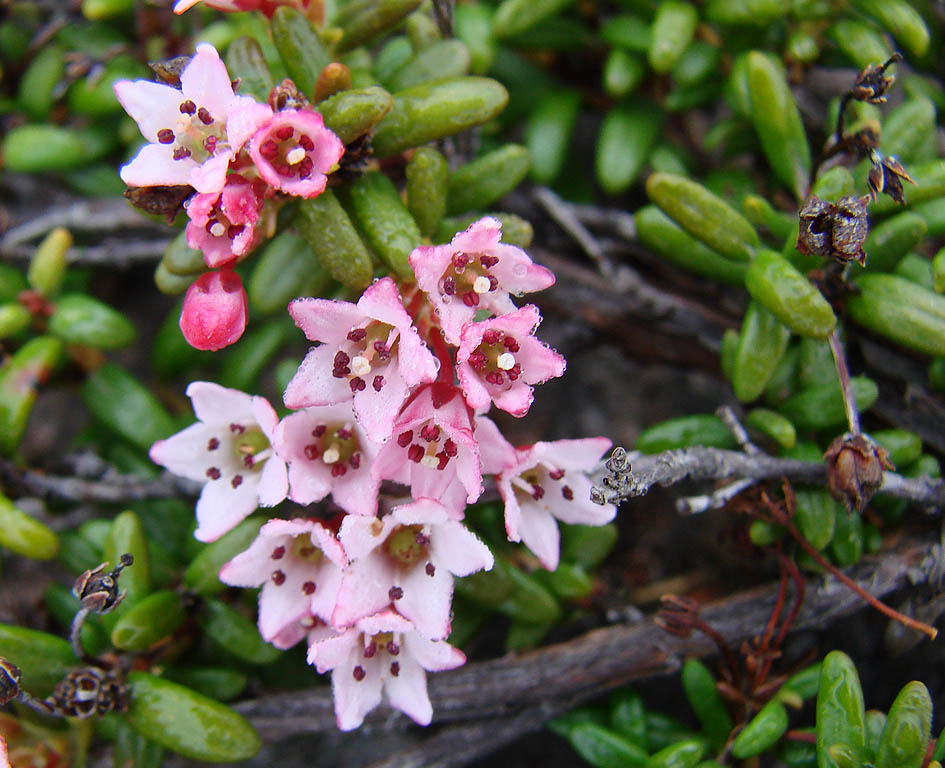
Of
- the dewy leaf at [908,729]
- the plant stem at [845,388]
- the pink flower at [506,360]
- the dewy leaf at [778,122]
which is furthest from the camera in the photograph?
the dewy leaf at [778,122]

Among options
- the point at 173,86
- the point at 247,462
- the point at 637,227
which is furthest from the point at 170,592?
the point at 637,227

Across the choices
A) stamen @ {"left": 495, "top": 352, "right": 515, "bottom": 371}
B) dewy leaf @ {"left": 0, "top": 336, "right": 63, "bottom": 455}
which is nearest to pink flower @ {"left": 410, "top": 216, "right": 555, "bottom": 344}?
stamen @ {"left": 495, "top": 352, "right": 515, "bottom": 371}

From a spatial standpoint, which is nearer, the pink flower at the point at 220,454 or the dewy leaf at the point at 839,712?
the dewy leaf at the point at 839,712

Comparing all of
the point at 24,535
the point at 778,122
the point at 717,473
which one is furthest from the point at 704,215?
the point at 24,535

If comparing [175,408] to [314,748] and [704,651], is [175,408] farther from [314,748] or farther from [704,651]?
[704,651]

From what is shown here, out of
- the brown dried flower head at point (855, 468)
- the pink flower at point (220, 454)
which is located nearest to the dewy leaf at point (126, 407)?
the pink flower at point (220, 454)

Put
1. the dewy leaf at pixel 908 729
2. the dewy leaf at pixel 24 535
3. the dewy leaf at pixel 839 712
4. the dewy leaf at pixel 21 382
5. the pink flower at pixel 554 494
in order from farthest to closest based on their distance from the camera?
the dewy leaf at pixel 21 382 → the dewy leaf at pixel 24 535 → the pink flower at pixel 554 494 → the dewy leaf at pixel 839 712 → the dewy leaf at pixel 908 729

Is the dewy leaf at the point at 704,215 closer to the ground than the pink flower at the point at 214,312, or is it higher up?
closer to the ground

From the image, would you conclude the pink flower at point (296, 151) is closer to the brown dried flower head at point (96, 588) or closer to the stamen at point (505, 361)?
the stamen at point (505, 361)
